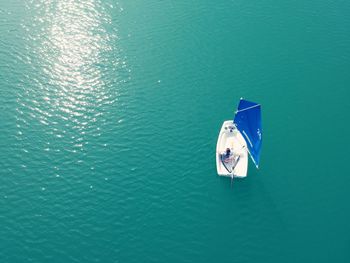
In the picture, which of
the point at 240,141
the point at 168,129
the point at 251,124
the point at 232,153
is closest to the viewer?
the point at 251,124

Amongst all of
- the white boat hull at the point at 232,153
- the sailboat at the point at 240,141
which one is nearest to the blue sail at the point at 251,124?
the sailboat at the point at 240,141

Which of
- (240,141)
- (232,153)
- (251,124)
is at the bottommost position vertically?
(232,153)

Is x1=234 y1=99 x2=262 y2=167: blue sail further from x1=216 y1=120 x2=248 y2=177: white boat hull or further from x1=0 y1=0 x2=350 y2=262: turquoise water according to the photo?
x1=0 y1=0 x2=350 y2=262: turquoise water

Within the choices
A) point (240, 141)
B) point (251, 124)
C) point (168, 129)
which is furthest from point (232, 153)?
point (168, 129)

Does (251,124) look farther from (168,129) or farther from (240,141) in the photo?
(168,129)

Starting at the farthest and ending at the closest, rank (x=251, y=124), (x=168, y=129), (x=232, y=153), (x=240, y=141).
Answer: (x=168, y=129), (x=240, y=141), (x=232, y=153), (x=251, y=124)

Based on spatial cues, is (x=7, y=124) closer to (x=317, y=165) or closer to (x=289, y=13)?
(x=317, y=165)

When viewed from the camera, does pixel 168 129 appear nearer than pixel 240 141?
No

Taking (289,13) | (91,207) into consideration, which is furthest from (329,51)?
(91,207)
